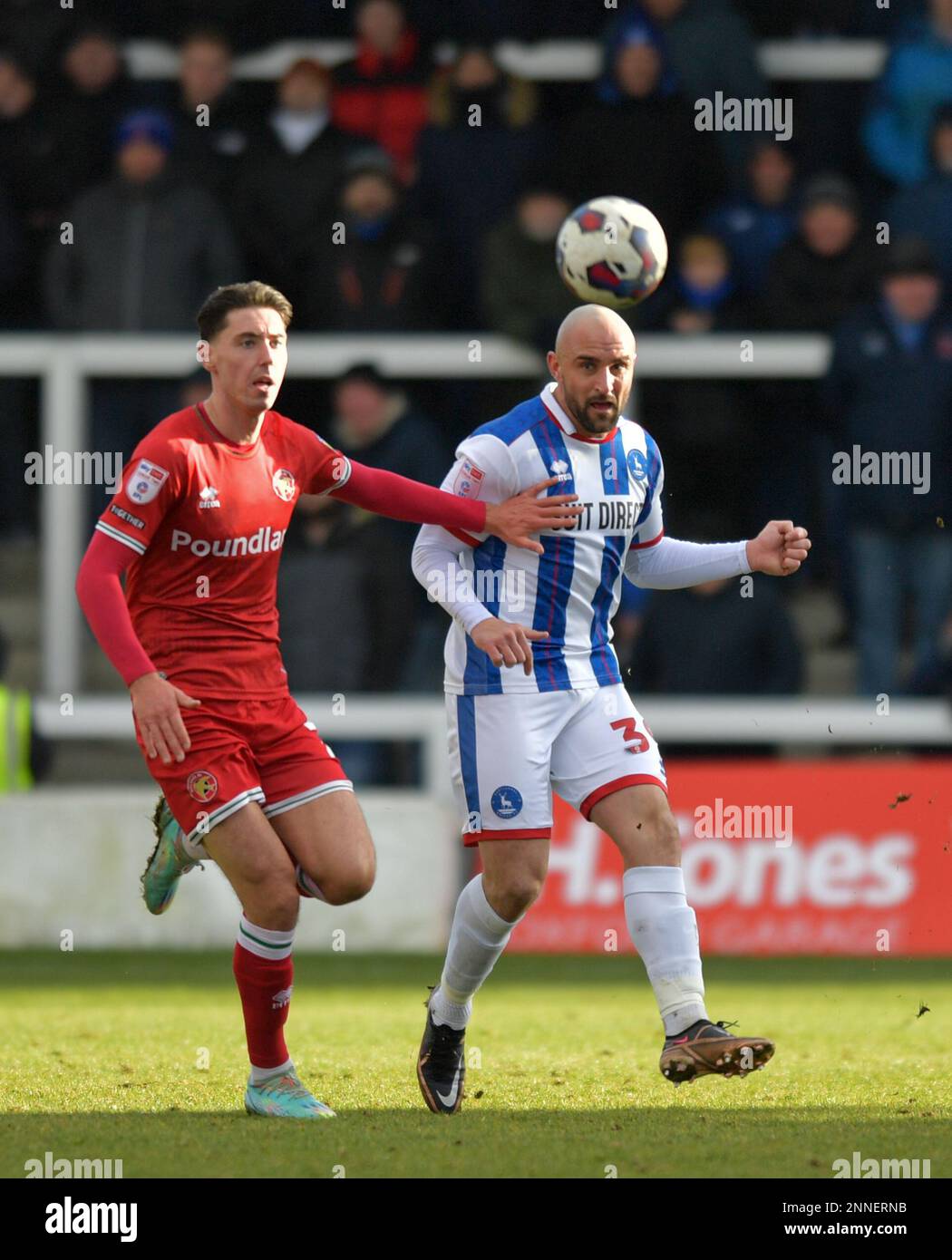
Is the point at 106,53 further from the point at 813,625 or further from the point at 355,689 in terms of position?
the point at 813,625

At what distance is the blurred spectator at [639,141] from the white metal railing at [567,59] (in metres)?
1.24

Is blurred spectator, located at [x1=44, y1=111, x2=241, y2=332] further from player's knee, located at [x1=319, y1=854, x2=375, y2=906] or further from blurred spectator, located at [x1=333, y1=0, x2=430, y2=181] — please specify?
player's knee, located at [x1=319, y1=854, x2=375, y2=906]

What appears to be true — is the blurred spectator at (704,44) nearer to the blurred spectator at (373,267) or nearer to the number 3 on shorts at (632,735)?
the blurred spectator at (373,267)

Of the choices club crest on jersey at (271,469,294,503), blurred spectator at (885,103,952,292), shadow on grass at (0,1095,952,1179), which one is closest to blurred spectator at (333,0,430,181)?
blurred spectator at (885,103,952,292)

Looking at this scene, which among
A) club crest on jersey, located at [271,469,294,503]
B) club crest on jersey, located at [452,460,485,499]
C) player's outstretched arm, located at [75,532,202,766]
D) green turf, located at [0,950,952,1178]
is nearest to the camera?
green turf, located at [0,950,952,1178]

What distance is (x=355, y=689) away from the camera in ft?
37.7

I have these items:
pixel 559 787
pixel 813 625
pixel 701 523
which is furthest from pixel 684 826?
pixel 559 787

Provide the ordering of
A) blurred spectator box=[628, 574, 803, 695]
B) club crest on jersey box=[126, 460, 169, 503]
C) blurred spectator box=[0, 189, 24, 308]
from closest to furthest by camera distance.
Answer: club crest on jersey box=[126, 460, 169, 503] → blurred spectator box=[628, 574, 803, 695] → blurred spectator box=[0, 189, 24, 308]

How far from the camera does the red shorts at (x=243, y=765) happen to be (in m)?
5.88

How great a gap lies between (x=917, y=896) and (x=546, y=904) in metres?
1.81

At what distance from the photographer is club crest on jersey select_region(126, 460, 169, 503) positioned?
582 centimetres

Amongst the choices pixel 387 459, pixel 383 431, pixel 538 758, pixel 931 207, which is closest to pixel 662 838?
pixel 538 758

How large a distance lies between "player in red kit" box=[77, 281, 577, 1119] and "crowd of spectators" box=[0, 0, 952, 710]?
4.99m

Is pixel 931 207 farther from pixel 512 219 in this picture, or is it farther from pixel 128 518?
pixel 128 518
